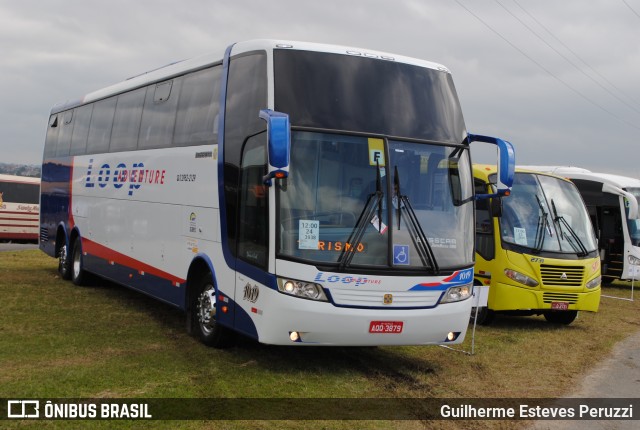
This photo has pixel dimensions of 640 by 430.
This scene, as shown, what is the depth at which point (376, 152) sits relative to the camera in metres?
9.16

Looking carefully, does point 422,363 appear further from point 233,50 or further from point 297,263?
point 233,50

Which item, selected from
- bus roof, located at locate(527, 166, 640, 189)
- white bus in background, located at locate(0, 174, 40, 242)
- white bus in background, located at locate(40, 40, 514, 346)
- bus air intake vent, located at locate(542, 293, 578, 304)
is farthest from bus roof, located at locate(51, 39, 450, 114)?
white bus in background, located at locate(0, 174, 40, 242)

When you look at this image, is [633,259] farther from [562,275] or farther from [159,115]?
[159,115]

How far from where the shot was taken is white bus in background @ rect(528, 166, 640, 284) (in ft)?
73.6

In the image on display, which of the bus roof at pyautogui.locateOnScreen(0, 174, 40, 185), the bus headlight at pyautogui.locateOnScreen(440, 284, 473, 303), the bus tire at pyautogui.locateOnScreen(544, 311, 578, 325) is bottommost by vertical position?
the bus tire at pyautogui.locateOnScreen(544, 311, 578, 325)

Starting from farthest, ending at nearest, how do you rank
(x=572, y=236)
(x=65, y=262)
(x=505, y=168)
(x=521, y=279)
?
1. (x=65, y=262)
2. (x=572, y=236)
3. (x=521, y=279)
4. (x=505, y=168)

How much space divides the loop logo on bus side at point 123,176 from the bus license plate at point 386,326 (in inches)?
190

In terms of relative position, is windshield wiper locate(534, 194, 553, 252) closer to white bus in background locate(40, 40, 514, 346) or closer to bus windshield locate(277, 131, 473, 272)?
white bus in background locate(40, 40, 514, 346)

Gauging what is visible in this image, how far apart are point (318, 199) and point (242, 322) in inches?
69.7

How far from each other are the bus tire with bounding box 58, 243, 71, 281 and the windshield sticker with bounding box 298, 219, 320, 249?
33.3 ft

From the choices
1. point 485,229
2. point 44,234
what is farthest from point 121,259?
point 485,229

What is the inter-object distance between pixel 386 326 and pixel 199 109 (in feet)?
14.3

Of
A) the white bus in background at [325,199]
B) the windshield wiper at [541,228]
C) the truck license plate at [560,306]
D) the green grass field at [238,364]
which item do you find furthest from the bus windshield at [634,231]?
the white bus in background at [325,199]

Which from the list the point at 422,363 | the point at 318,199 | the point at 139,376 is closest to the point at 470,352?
the point at 422,363
